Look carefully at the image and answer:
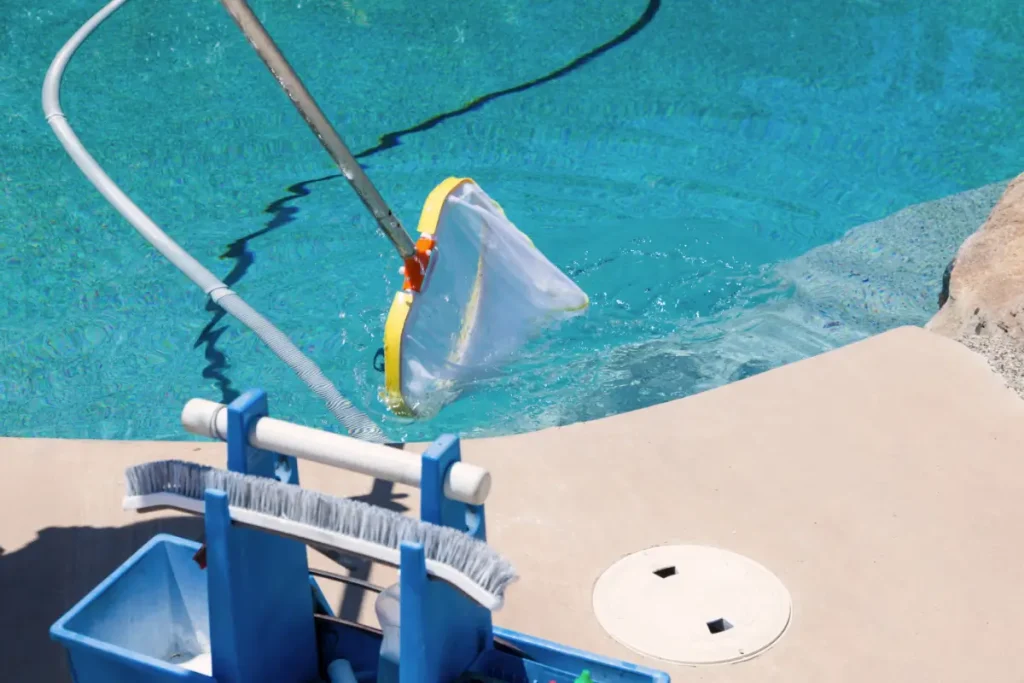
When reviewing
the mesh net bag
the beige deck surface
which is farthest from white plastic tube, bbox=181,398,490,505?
the mesh net bag

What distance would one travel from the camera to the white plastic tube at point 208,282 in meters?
3.62

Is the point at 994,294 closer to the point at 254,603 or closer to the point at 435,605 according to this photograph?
the point at 435,605

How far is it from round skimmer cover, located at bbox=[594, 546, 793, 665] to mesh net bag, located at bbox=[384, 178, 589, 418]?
3.39 feet

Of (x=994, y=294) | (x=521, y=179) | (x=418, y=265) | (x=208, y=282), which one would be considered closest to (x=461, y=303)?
(x=418, y=265)

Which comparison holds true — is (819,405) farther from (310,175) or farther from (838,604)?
(310,175)

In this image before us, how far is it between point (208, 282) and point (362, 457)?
9.31 ft

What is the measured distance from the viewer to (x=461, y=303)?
4004 mm

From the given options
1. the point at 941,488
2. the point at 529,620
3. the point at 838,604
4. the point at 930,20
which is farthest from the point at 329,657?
the point at 930,20

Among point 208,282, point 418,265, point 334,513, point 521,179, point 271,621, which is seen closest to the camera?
point 334,513

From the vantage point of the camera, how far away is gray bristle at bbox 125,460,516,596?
1.70 metres

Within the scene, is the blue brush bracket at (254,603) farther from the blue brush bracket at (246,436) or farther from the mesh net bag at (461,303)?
the mesh net bag at (461,303)

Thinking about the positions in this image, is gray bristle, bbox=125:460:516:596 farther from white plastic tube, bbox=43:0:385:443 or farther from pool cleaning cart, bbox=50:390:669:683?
white plastic tube, bbox=43:0:385:443

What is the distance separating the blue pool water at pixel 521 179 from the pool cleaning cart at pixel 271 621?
2158 millimetres

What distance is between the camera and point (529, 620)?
2.83m
